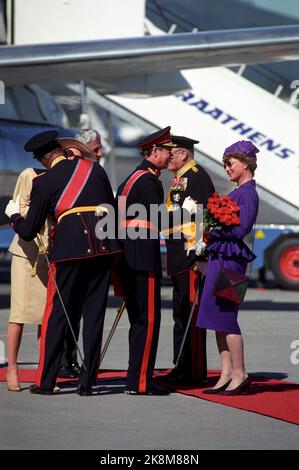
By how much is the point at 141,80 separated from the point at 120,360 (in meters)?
11.0

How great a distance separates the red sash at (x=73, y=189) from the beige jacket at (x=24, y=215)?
0.39 meters

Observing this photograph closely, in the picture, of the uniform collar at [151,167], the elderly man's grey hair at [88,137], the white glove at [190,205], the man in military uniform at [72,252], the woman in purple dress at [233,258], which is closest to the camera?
the man in military uniform at [72,252]

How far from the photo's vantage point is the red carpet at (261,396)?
8359 millimetres

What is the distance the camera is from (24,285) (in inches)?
364

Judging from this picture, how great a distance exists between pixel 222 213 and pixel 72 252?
3.53 feet

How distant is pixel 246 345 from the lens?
1223 cm

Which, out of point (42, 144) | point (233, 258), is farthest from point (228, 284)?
point (42, 144)

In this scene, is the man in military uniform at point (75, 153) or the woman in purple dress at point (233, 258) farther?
the man in military uniform at point (75, 153)

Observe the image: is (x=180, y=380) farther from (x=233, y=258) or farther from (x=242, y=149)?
(x=242, y=149)

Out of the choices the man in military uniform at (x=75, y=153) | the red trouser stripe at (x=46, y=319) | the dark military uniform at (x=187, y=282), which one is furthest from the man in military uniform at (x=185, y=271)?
the red trouser stripe at (x=46, y=319)

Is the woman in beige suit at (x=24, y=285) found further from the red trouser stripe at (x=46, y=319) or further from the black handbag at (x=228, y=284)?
the black handbag at (x=228, y=284)

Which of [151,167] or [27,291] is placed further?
[27,291]

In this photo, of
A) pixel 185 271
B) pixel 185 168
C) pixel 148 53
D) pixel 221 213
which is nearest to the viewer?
pixel 221 213

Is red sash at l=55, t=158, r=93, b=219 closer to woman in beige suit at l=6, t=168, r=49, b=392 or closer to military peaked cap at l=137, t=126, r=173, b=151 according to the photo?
woman in beige suit at l=6, t=168, r=49, b=392
